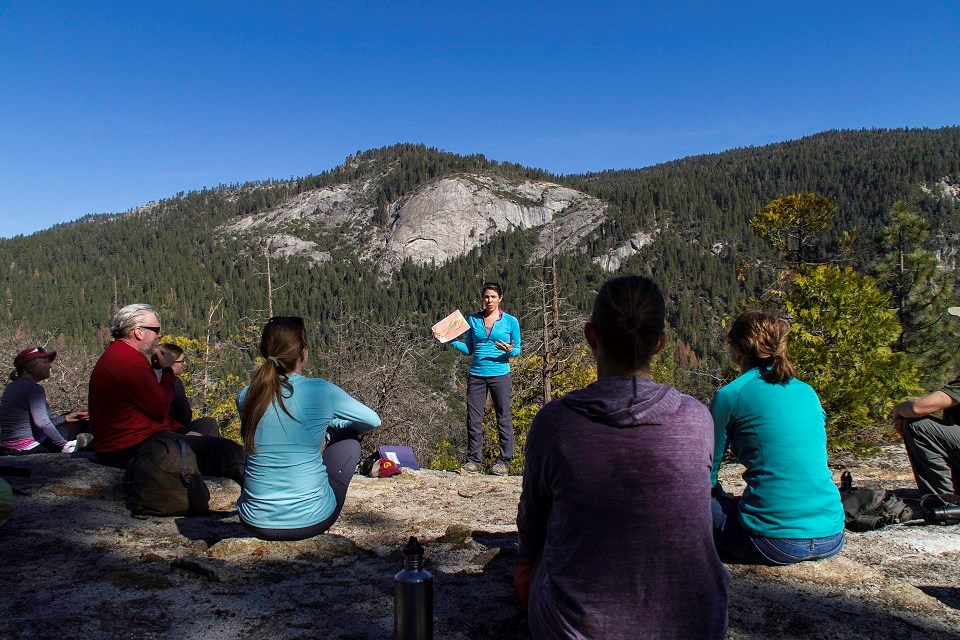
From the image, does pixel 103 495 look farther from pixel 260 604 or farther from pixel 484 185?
pixel 484 185

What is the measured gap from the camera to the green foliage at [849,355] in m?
8.33

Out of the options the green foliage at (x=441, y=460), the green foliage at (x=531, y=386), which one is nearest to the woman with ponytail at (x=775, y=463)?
the green foliage at (x=531, y=386)

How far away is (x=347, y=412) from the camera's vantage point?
3.41 metres

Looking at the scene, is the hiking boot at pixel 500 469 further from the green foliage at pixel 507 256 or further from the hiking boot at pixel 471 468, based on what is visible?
the green foliage at pixel 507 256

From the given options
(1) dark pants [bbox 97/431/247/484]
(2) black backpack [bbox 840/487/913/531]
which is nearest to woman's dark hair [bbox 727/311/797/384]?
(2) black backpack [bbox 840/487/913/531]

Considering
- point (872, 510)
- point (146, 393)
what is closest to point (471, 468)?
point (146, 393)

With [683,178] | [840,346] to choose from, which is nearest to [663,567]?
[840,346]

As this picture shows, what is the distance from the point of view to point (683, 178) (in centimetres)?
16862

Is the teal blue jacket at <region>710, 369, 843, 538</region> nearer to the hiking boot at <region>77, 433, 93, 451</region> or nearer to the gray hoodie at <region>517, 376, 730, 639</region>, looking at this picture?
the gray hoodie at <region>517, 376, 730, 639</region>

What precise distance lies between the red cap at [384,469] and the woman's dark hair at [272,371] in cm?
322

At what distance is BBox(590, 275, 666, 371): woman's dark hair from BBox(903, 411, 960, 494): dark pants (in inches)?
143

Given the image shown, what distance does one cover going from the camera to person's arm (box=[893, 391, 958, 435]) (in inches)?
157

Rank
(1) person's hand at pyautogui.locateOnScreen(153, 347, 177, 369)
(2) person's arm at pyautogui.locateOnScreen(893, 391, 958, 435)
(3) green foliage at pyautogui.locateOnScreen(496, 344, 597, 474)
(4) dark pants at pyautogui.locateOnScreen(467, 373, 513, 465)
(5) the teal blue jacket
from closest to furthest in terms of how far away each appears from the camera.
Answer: (5) the teal blue jacket → (2) person's arm at pyautogui.locateOnScreen(893, 391, 958, 435) → (1) person's hand at pyautogui.locateOnScreen(153, 347, 177, 369) → (4) dark pants at pyautogui.locateOnScreen(467, 373, 513, 465) → (3) green foliage at pyautogui.locateOnScreen(496, 344, 597, 474)

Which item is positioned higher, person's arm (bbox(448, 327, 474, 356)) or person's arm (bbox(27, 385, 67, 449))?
person's arm (bbox(448, 327, 474, 356))
